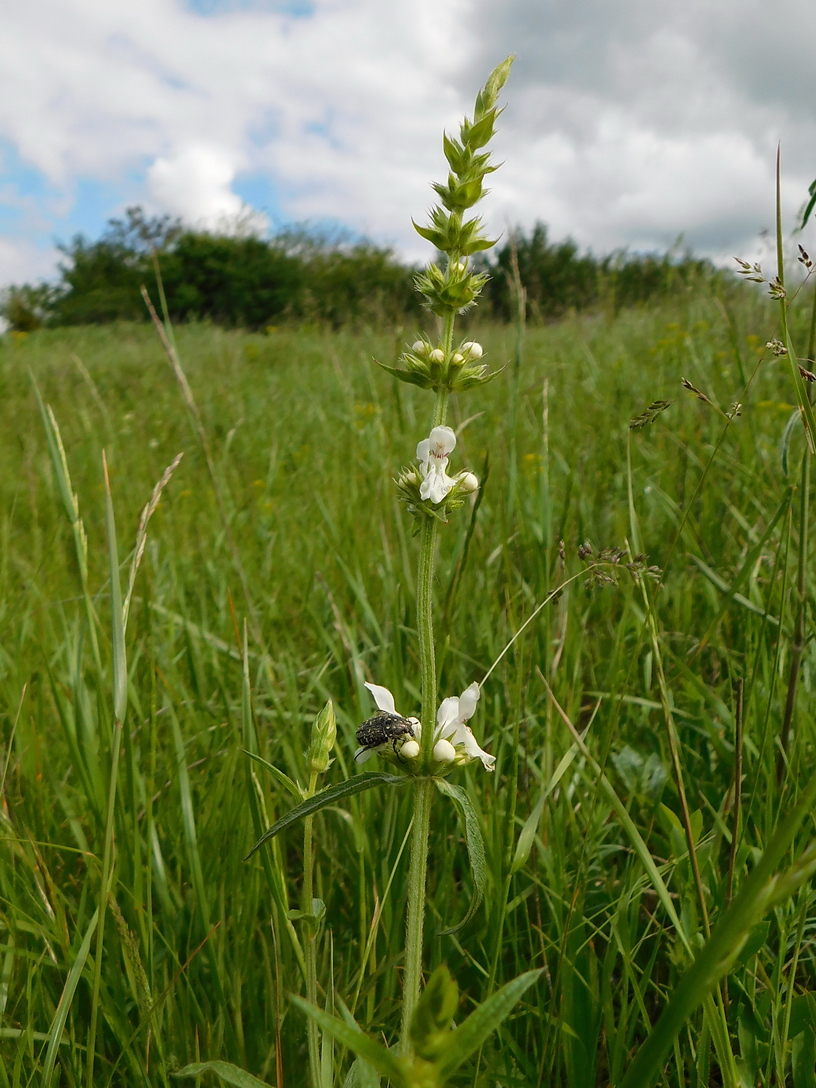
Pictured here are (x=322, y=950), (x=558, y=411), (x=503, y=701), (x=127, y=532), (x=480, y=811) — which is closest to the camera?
(x=322, y=950)

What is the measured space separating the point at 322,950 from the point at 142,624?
120 centimetres

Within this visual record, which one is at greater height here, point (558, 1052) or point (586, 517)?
point (586, 517)

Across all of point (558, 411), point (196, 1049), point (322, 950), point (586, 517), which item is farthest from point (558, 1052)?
point (558, 411)

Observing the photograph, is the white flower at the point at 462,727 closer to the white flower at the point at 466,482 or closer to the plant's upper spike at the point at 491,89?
the white flower at the point at 466,482

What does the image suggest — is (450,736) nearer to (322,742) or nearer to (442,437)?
(322,742)

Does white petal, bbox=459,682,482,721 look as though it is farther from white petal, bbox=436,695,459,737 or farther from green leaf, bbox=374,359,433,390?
green leaf, bbox=374,359,433,390

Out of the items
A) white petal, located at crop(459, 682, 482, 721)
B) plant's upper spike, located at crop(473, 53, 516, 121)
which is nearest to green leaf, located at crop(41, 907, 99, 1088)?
white petal, located at crop(459, 682, 482, 721)

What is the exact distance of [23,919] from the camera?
1.20m

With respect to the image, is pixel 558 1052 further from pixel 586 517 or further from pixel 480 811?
pixel 586 517

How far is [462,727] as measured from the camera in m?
0.91

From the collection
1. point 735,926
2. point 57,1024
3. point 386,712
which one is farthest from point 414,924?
point 57,1024

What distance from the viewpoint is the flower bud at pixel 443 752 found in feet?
2.75

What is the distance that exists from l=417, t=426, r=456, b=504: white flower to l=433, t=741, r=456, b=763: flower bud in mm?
271

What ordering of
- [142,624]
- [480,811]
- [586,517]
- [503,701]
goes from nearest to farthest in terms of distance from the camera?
[480,811] → [503,701] → [142,624] → [586,517]
